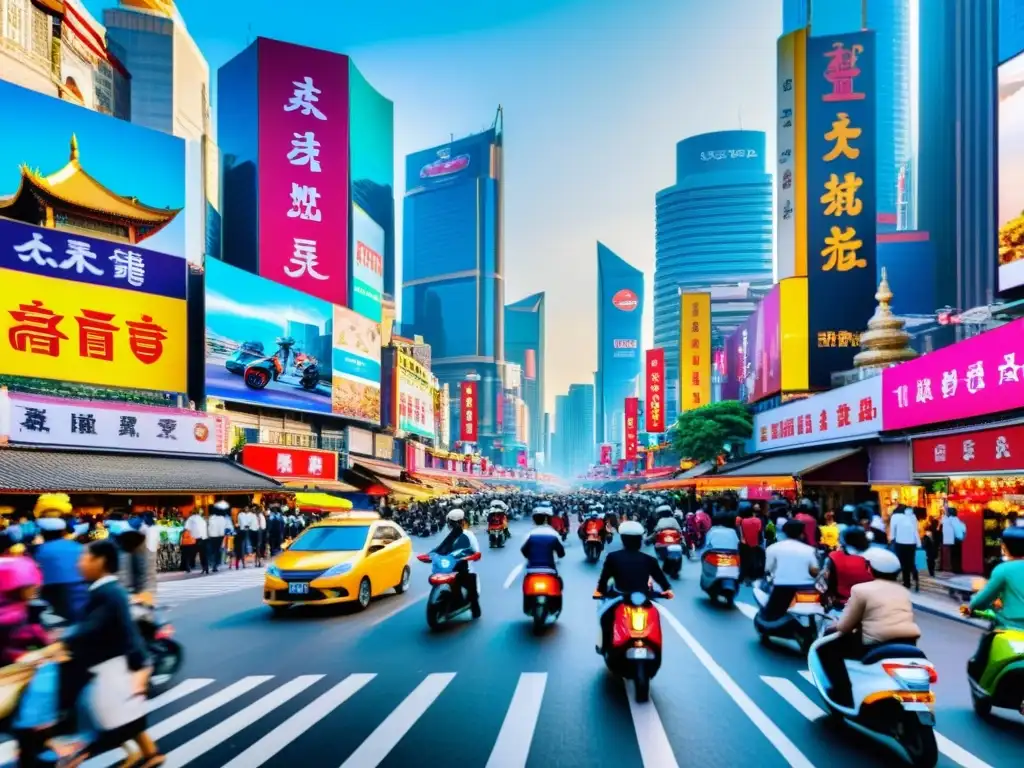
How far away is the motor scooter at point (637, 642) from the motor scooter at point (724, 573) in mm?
6740

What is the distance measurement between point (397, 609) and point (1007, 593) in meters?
9.41

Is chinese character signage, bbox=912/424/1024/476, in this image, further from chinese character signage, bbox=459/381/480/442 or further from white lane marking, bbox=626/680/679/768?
chinese character signage, bbox=459/381/480/442

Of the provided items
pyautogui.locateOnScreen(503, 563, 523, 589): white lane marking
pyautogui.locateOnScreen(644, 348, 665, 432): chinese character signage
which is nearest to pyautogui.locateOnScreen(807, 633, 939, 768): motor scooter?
pyautogui.locateOnScreen(503, 563, 523, 589): white lane marking

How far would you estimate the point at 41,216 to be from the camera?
33.0m

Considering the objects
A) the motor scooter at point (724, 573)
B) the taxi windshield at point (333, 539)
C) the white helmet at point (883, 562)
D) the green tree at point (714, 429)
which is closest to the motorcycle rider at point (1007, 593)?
the white helmet at point (883, 562)

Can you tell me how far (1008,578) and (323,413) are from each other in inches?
1763

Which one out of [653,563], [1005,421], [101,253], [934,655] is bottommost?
[934,655]

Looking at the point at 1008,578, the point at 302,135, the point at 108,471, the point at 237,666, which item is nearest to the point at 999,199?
the point at 1008,578

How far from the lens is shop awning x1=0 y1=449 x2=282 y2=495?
23031mm

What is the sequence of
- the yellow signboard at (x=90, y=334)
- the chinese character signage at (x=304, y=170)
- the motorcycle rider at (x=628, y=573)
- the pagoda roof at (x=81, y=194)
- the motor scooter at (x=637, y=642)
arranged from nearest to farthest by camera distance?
the motor scooter at (x=637, y=642) < the motorcycle rider at (x=628, y=573) < the yellow signboard at (x=90, y=334) < the pagoda roof at (x=81, y=194) < the chinese character signage at (x=304, y=170)

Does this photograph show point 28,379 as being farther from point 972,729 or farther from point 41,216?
point 972,729

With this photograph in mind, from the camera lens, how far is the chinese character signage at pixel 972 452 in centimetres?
1647

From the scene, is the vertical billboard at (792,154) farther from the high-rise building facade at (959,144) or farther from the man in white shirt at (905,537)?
the high-rise building facade at (959,144)

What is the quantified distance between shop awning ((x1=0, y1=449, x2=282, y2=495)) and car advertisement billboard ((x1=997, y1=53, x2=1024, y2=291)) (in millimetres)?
26636
